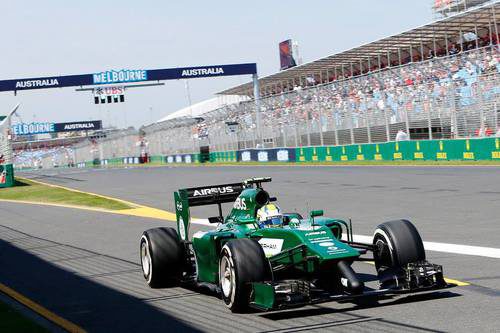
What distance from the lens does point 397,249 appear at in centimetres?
808

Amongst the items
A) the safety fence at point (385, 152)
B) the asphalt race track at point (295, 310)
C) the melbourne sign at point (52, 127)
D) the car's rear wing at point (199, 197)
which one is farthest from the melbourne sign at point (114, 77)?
the melbourne sign at point (52, 127)

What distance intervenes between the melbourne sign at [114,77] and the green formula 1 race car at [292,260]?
163ft

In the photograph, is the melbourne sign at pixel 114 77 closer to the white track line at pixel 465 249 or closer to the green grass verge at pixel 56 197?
the green grass verge at pixel 56 197

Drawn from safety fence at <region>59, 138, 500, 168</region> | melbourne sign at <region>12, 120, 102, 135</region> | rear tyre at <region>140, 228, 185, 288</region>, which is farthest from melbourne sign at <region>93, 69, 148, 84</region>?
melbourne sign at <region>12, 120, 102, 135</region>

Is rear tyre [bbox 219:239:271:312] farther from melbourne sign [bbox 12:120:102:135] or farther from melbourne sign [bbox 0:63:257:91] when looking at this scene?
melbourne sign [bbox 12:120:102:135]

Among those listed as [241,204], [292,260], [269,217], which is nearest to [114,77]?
[241,204]

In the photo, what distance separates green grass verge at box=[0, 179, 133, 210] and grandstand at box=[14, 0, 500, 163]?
12193 millimetres

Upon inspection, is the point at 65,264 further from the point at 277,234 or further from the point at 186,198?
the point at 277,234

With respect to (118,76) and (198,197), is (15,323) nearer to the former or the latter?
(198,197)

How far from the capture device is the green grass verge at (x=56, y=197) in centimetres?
2570

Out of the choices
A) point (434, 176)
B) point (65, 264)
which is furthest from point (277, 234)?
point (434, 176)

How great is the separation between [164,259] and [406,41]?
121 ft

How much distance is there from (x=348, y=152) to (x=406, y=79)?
6.68m

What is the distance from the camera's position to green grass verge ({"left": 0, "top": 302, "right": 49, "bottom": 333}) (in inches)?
312
